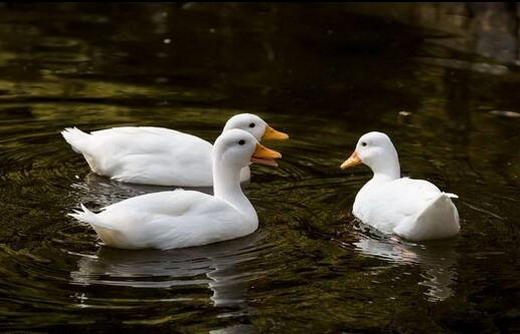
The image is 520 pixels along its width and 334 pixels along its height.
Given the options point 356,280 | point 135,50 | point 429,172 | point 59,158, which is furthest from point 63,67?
point 356,280

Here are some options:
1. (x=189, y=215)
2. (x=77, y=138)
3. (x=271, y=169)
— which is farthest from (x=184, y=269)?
(x=77, y=138)

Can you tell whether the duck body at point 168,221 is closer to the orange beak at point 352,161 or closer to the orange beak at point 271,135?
the orange beak at point 352,161

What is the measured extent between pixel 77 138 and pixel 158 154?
75cm

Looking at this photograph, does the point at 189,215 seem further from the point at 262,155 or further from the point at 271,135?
the point at 271,135

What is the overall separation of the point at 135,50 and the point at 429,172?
233 inches

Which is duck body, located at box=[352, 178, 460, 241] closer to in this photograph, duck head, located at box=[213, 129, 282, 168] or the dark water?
the dark water

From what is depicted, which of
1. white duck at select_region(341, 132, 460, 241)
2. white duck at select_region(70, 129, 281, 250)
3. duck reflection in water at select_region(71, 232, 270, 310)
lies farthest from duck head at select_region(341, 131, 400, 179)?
duck reflection in water at select_region(71, 232, 270, 310)

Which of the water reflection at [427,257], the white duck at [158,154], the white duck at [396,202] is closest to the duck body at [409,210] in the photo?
the white duck at [396,202]

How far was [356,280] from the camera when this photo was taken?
306 inches

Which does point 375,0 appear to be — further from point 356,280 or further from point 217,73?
point 356,280

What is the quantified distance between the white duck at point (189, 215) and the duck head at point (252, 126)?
106cm

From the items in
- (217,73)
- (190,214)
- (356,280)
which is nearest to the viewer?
(356,280)

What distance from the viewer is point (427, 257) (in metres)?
8.33

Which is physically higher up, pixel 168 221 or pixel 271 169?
pixel 168 221
